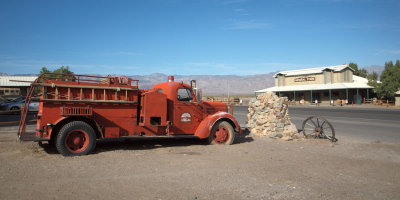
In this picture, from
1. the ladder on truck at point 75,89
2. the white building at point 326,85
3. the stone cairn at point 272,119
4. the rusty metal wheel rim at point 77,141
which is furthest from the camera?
the white building at point 326,85

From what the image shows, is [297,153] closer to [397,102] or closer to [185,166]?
[185,166]

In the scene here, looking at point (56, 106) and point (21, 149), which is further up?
point (56, 106)

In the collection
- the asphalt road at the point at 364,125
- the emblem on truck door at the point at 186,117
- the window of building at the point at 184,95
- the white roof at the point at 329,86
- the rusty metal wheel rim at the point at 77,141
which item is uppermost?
the white roof at the point at 329,86

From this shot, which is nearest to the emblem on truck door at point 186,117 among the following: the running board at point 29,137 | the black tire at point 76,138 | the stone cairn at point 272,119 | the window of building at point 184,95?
the window of building at point 184,95

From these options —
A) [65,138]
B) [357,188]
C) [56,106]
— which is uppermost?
[56,106]

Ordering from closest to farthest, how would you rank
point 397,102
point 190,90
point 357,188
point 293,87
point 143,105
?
point 357,188
point 143,105
point 190,90
point 397,102
point 293,87

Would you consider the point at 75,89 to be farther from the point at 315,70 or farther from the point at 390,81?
the point at 315,70

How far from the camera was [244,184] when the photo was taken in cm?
544

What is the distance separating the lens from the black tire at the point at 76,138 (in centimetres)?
742

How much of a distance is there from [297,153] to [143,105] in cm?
500

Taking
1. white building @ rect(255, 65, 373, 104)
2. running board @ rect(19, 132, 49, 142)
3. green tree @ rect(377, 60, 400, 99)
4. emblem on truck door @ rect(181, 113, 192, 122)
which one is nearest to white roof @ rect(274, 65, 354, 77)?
white building @ rect(255, 65, 373, 104)

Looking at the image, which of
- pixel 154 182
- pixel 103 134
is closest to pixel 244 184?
pixel 154 182

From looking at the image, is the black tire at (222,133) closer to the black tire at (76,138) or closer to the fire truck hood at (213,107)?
the fire truck hood at (213,107)

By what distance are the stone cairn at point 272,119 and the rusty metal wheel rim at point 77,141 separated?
715cm
